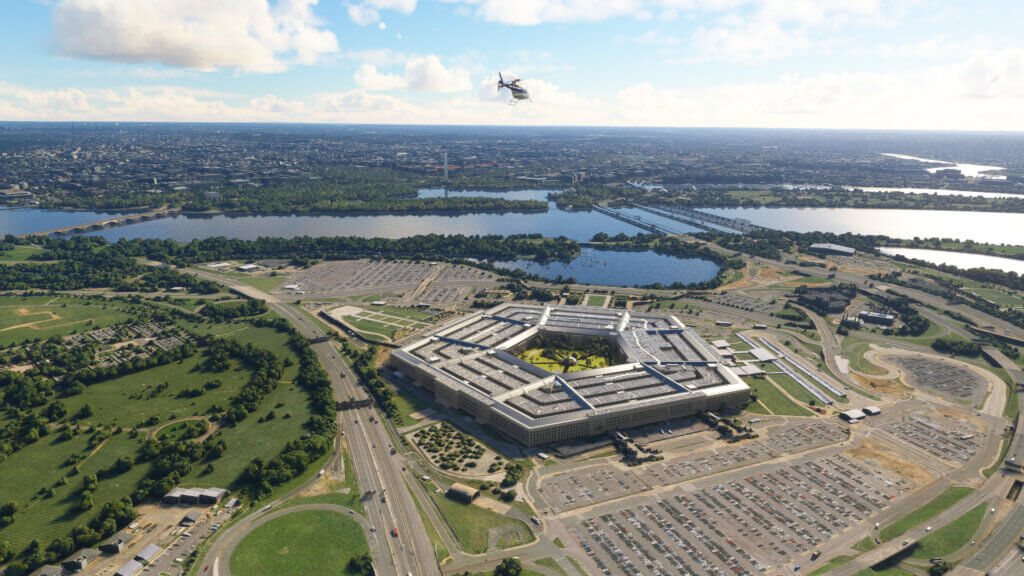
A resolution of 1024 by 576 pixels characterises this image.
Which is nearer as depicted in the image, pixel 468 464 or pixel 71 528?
pixel 71 528

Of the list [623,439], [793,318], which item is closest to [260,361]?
[623,439]

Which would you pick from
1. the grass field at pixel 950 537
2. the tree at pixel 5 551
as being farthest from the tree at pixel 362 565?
the grass field at pixel 950 537

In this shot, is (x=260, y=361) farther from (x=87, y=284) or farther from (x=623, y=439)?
(x=87, y=284)

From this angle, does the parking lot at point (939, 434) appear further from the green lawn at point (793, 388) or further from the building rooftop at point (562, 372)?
the building rooftop at point (562, 372)

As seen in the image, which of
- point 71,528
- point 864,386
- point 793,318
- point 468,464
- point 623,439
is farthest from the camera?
point 793,318

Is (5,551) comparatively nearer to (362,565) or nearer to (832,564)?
(362,565)

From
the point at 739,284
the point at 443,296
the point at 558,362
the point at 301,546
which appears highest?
the point at 739,284

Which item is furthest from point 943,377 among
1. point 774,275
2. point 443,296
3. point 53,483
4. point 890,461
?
point 53,483
